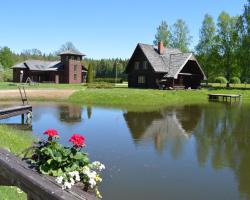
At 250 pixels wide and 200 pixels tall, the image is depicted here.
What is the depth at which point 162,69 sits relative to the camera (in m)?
53.4

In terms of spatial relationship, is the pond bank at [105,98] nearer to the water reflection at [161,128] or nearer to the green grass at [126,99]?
the green grass at [126,99]

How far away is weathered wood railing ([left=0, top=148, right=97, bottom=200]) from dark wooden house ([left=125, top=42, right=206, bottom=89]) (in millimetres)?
47407

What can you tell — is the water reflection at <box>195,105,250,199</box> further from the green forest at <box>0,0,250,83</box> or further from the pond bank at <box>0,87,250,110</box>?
the green forest at <box>0,0,250,83</box>

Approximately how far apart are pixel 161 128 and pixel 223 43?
4900 cm

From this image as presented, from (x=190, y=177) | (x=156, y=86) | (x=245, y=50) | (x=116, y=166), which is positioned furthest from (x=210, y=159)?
(x=245, y=50)

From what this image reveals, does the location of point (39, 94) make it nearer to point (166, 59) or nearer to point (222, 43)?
point (166, 59)

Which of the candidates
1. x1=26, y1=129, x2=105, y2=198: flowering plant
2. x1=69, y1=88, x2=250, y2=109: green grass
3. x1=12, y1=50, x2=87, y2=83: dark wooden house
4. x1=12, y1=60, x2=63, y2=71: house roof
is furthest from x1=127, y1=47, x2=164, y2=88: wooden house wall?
x1=26, y1=129, x2=105, y2=198: flowering plant

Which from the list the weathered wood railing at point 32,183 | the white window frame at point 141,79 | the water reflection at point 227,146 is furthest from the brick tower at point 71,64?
the weathered wood railing at point 32,183

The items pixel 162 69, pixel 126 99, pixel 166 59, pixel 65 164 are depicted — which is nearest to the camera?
pixel 65 164

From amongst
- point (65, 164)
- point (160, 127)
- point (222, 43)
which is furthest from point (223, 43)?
point (65, 164)

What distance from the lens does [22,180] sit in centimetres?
385

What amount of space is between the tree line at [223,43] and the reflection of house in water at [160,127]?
3705 cm

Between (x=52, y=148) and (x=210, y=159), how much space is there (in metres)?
9.27

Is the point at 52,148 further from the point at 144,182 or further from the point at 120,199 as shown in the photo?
the point at 144,182
